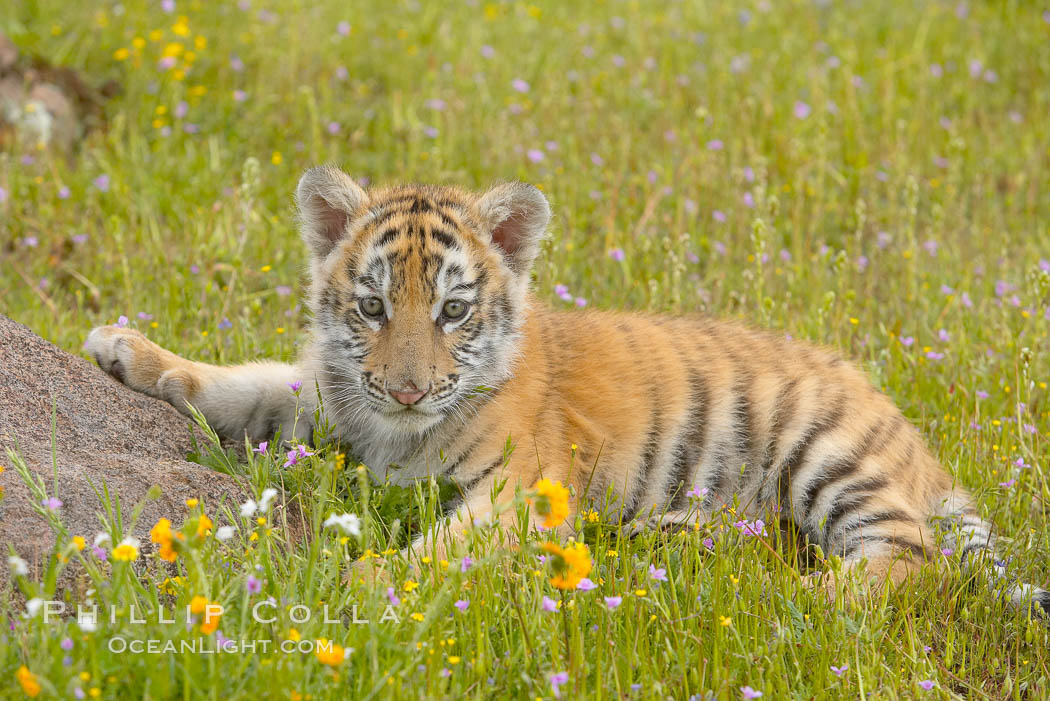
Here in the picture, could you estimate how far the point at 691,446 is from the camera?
4.74m

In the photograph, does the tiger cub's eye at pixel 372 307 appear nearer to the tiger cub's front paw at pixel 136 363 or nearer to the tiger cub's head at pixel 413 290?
the tiger cub's head at pixel 413 290

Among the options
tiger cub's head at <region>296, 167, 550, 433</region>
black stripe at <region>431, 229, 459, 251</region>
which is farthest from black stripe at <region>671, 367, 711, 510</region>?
black stripe at <region>431, 229, 459, 251</region>

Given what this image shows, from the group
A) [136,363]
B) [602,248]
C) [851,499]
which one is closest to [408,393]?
[136,363]

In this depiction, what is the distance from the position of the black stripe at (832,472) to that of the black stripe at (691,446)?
1.57ft

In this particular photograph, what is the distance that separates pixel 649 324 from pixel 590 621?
1971 millimetres

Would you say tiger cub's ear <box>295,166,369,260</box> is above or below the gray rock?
above

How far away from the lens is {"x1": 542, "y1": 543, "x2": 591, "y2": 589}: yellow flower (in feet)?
8.48

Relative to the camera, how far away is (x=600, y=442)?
14.9 feet

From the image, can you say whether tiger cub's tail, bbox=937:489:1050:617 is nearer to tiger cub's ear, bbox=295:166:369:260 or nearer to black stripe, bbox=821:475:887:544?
black stripe, bbox=821:475:887:544

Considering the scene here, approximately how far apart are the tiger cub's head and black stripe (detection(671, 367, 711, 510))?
84 cm

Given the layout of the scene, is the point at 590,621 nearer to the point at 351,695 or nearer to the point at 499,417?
the point at 351,695

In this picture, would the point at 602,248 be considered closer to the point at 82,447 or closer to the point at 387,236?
the point at 387,236

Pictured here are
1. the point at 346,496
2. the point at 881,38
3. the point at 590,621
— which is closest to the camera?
the point at 590,621

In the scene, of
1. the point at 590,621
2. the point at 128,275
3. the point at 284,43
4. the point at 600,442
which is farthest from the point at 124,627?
the point at 284,43
